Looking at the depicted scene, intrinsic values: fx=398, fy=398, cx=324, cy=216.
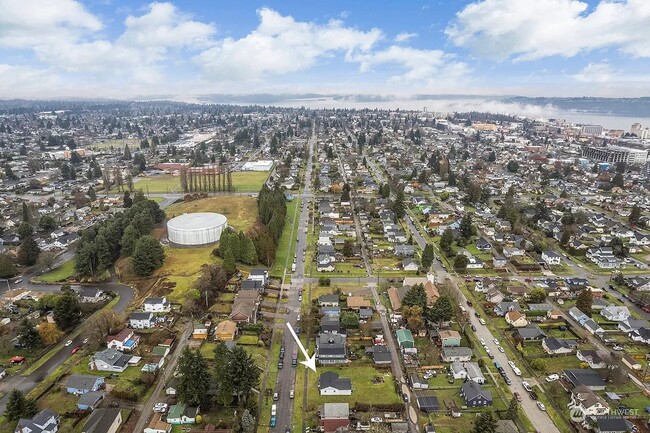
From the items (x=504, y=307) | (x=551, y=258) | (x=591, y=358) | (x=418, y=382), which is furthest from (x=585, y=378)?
(x=551, y=258)

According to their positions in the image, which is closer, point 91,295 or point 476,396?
point 476,396

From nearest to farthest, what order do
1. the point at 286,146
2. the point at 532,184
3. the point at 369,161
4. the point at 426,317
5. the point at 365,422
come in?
the point at 365,422, the point at 426,317, the point at 532,184, the point at 369,161, the point at 286,146

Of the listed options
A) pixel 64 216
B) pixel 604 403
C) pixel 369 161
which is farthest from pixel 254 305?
pixel 369 161

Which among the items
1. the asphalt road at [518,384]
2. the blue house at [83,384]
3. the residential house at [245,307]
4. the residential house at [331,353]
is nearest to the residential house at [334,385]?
the residential house at [331,353]

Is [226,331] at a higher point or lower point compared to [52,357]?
higher

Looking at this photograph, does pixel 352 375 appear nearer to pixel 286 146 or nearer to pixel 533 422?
pixel 533 422

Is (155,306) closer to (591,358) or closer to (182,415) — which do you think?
(182,415)
